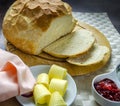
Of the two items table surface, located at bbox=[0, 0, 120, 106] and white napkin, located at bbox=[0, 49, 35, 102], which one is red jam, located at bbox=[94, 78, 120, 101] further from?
table surface, located at bbox=[0, 0, 120, 106]

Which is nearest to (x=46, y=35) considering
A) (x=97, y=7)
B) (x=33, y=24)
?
(x=33, y=24)

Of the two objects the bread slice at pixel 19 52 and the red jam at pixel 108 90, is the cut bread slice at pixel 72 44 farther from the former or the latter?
the red jam at pixel 108 90

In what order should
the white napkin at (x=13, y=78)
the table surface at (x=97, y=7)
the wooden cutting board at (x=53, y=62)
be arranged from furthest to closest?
the table surface at (x=97, y=7), the wooden cutting board at (x=53, y=62), the white napkin at (x=13, y=78)

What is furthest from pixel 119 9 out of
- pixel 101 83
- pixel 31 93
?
pixel 31 93

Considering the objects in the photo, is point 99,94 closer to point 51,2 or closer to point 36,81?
point 36,81

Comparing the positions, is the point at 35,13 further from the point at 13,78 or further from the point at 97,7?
the point at 97,7

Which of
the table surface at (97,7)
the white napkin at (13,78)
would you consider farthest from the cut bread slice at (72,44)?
the table surface at (97,7)
